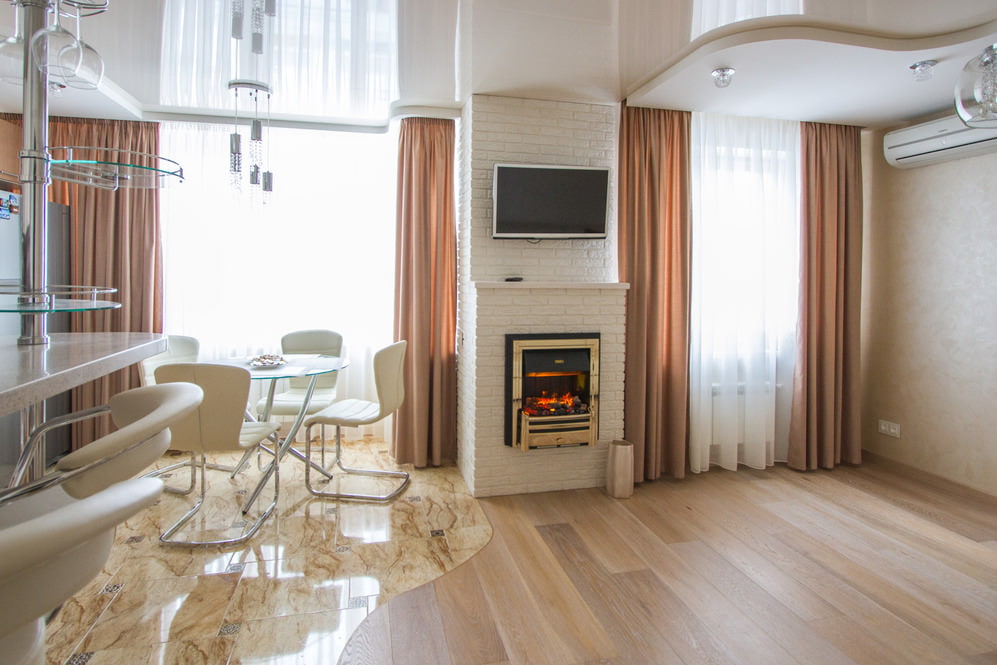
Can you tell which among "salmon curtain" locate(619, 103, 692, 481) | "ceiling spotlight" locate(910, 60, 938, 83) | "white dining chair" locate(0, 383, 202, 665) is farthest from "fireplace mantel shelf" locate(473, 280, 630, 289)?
"white dining chair" locate(0, 383, 202, 665)

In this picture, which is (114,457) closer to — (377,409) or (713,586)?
(713,586)

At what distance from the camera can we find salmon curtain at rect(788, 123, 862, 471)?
4.34m

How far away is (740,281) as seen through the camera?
4348 millimetres

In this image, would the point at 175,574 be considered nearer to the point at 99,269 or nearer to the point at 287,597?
the point at 287,597

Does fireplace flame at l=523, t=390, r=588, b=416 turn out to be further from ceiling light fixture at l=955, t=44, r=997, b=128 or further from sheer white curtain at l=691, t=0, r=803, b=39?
ceiling light fixture at l=955, t=44, r=997, b=128

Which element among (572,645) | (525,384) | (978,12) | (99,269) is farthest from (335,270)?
(978,12)

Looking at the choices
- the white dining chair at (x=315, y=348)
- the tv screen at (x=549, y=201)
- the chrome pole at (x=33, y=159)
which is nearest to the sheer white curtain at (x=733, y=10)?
the tv screen at (x=549, y=201)

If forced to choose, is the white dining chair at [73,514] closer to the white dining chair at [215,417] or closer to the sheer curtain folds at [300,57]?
the white dining chair at [215,417]

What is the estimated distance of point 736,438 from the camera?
4.33 metres

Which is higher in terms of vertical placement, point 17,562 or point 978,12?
point 978,12

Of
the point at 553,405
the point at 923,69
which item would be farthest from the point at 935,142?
the point at 553,405

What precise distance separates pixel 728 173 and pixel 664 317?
1143 millimetres

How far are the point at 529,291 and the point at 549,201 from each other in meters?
0.59

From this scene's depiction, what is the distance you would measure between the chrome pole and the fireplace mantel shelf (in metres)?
2.49
